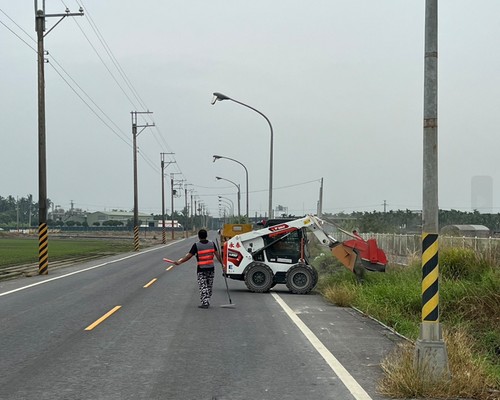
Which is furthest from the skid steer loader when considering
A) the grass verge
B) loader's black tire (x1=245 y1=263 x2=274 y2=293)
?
the grass verge

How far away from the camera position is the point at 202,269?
49.1ft

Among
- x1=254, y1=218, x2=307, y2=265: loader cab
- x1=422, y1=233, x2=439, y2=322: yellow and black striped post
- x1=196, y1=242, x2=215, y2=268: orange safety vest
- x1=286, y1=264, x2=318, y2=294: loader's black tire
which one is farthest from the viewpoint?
x1=254, y1=218, x2=307, y2=265: loader cab

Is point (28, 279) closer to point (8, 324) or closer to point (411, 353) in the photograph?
point (8, 324)

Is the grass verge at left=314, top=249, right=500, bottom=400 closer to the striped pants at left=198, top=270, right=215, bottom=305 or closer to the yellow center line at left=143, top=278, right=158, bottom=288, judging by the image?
the striped pants at left=198, top=270, right=215, bottom=305

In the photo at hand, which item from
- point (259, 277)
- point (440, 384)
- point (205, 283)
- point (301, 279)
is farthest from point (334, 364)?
point (259, 277)

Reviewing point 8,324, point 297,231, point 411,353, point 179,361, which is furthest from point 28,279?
point 411,353

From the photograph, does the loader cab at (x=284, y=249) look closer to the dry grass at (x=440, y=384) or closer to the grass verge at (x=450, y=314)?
the grass verge at (x=450, y=314)

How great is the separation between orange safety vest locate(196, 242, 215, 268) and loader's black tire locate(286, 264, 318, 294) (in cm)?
457

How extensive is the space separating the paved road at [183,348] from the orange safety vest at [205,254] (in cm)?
105

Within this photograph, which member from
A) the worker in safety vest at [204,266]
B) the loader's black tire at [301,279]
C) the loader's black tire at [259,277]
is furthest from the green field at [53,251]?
the worker in safety vest at [204,266]

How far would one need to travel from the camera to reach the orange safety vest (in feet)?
49.4

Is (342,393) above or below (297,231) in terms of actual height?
below

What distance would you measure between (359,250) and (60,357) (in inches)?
434

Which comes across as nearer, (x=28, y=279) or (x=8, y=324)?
(x=8, y=324)
